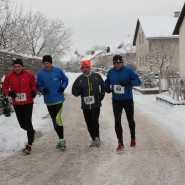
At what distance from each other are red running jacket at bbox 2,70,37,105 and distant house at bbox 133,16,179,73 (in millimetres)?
31264

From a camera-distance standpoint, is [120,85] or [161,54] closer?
[120,85]

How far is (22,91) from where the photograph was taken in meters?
7.19

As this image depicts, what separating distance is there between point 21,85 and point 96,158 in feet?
6.69

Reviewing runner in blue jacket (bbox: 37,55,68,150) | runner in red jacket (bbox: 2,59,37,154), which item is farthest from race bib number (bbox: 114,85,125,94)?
runner in red jacket (bbox: 2,59,37,154)

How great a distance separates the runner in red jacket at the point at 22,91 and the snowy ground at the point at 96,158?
0.65m

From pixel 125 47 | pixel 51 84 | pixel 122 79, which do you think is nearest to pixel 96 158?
pixel 122 79

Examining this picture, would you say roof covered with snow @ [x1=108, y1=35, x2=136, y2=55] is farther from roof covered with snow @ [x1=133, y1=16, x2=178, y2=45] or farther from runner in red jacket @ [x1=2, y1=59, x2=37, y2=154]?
runner in red jacket @ [x1=2, y1=59, x2=37, y2=154]

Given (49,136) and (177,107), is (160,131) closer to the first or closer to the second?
(49,136)

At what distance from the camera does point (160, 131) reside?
9.14 m

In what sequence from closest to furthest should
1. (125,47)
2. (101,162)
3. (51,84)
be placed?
(101,162), (51,84), (125,47)

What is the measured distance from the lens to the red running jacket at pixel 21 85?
7188mm

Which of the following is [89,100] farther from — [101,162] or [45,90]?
[101,162]

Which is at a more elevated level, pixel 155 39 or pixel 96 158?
pixel 155 39

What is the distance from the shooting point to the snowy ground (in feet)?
17.7
